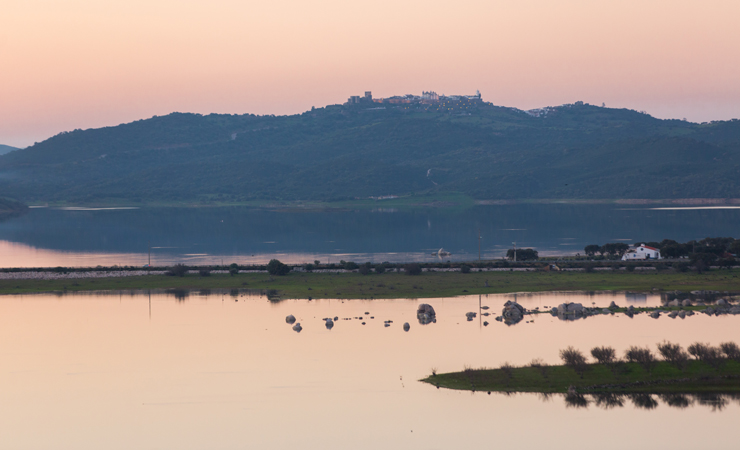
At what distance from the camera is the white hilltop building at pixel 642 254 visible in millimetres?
85875

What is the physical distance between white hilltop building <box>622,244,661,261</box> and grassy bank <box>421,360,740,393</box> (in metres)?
52.0

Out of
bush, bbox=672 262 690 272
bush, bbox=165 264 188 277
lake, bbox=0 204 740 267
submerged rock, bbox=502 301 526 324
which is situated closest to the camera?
submerged rock, bbox=502 301 526 324

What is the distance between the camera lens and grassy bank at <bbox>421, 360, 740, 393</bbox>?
33.8 metres

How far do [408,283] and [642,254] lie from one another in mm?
29945

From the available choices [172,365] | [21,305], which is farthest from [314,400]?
[21,305]

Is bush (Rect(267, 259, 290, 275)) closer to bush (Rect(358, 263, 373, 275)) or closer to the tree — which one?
bush (Rect(358, 263, 373, 275))

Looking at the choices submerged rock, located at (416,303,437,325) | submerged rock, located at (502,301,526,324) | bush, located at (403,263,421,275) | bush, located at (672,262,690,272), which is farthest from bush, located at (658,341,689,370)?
bush, located at (672,262,690,272)

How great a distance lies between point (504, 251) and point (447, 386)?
Answer: 80005 millimetres

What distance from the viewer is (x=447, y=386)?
35344 mm

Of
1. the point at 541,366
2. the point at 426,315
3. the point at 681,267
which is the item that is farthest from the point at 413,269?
the point at 541,366

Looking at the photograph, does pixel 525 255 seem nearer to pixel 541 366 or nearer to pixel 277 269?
pixel 277 269

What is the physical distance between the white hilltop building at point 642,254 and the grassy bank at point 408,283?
1151 cm

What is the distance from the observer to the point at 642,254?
8625 cm

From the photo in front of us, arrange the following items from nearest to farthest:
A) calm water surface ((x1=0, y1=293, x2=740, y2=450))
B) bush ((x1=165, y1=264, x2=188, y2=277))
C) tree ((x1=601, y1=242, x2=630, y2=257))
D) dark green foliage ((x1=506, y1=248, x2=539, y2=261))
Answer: calm water surface ((x1=0, y1=293, x2=740, y2=450)) → bush ((x1=165, y1=264, x2=188, y2=277)) → dark green foliage ((x1=506, y1=248, x2=539, y2=261)) → tree ((x1=601, y1=242, x2=630, y2=257))
